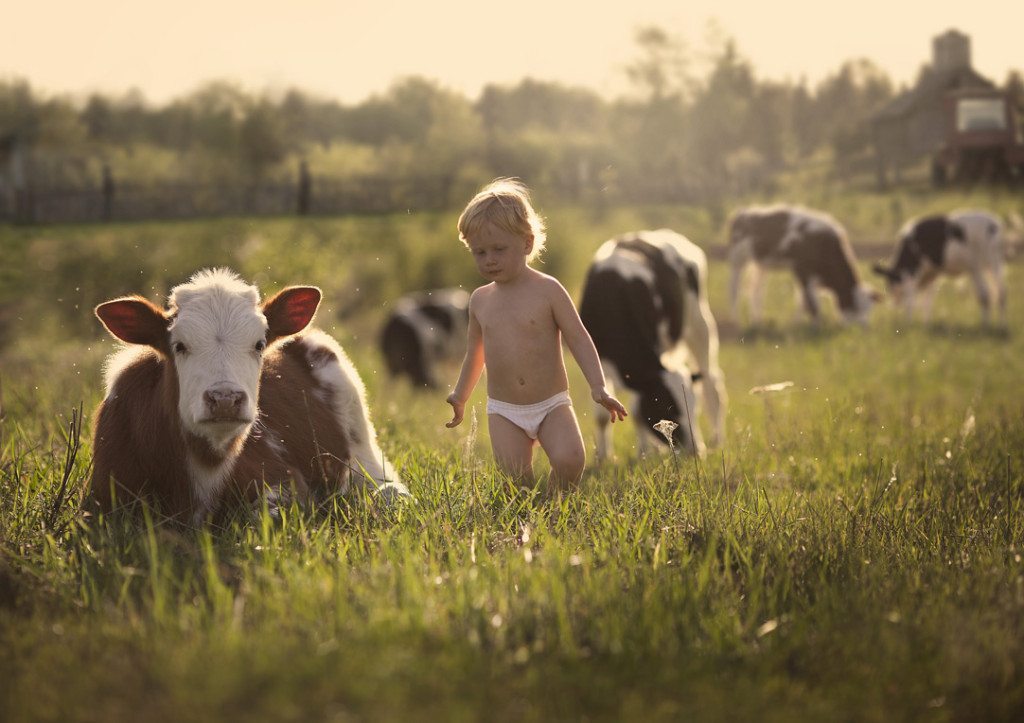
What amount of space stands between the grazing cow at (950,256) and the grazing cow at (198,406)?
17.7 meters

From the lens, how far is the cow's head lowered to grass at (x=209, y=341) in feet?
13.8

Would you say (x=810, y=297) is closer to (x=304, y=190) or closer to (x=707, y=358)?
(x=707, y=358)

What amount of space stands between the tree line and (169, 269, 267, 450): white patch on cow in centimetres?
3686

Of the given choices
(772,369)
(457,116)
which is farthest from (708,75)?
(772,369)

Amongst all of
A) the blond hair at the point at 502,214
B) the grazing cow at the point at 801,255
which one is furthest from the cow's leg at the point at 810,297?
the blond hair at the point at 502,214

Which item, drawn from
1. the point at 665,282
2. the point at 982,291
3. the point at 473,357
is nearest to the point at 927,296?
the point at 982,291

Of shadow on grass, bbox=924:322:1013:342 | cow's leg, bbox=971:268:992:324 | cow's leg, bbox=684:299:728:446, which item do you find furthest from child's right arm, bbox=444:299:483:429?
cow's leg, bbox=971:268:992:324

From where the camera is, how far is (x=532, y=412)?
16.6 feet

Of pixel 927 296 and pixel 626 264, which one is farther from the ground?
pixel 626 264

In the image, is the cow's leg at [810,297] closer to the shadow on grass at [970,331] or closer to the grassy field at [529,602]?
the shadow on grass at [970,331]

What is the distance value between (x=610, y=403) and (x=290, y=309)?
5.10ft

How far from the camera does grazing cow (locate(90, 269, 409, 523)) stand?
14.4ft

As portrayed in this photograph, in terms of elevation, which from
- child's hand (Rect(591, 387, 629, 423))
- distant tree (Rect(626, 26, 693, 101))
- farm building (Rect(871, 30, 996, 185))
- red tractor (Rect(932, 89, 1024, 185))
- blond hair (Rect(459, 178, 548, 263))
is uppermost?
distant tree (Rect(626, 26, 693, 101))

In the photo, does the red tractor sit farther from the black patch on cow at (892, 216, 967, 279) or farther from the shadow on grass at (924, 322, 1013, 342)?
the shadow on grass at (924, 322, 1013, 342)
